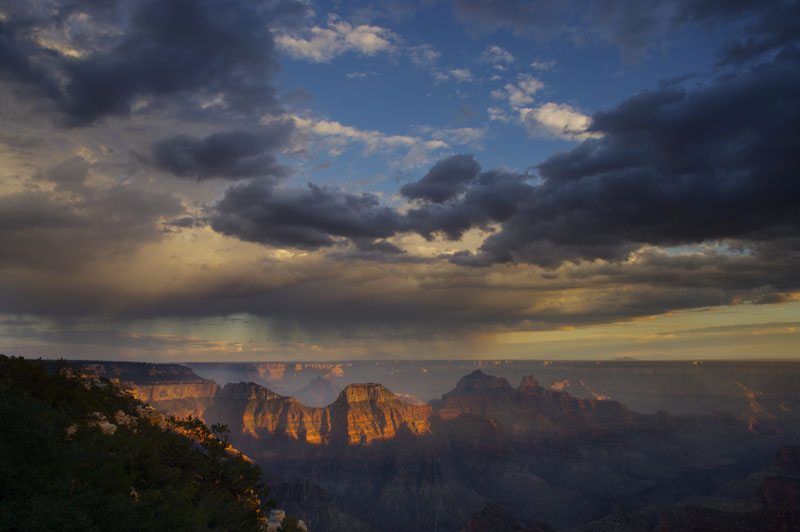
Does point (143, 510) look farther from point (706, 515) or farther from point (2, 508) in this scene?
point (706, 515)

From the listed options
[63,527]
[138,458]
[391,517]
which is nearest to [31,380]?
[138,458]

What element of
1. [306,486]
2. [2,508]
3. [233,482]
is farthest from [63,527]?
[306,486]

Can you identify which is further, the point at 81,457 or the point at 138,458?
the point at 138,458

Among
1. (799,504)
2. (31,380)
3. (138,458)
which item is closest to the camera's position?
(138,458)

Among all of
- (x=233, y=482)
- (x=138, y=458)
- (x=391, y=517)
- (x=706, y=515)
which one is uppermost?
(x=138, y=458)

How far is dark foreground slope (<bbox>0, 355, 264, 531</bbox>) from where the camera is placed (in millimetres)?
21136

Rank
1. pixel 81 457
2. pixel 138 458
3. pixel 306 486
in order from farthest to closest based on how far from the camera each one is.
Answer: pixel 306 486 → pixel 138 458 → pixel 81 457

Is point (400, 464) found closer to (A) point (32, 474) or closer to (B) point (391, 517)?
(B) point (391, 517)

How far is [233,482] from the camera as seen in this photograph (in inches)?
1758

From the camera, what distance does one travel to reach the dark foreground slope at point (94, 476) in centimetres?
2114

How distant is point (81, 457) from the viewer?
1011 inches

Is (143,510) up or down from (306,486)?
up

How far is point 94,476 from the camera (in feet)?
83.6

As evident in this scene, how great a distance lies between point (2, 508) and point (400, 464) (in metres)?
193
